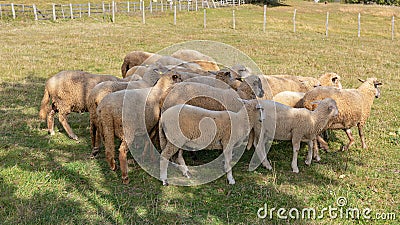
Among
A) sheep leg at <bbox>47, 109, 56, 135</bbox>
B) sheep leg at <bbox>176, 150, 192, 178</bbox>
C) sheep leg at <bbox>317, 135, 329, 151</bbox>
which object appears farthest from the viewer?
sheep leg at <bbox>47, 109, 56, 135</bbox>

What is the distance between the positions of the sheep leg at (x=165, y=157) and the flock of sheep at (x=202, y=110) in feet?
0.04

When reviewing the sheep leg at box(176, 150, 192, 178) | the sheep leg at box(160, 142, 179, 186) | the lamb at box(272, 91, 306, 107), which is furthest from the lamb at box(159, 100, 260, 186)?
the lamb at box(272, 91, 306, 107)

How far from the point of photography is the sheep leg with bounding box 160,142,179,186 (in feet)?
17.4

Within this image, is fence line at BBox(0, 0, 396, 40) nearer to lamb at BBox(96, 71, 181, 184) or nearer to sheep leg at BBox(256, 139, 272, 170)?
sheep leg at BBox(256, 139, 272, 170)

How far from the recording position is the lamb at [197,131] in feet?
17.0

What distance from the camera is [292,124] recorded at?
593cm

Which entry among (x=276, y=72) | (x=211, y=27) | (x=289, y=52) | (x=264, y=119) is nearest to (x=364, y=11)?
(x=211, y=27)

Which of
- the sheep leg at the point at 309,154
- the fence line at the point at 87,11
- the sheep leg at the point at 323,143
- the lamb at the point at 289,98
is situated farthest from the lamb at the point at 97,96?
the fence line at the point at 87,11

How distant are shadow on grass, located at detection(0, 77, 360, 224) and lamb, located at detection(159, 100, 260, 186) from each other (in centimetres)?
37

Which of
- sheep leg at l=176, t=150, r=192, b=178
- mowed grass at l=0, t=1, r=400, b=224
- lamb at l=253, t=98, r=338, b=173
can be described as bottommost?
mowed grass at l=0, t=1, r=400, b=224

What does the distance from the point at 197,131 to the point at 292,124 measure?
154cm

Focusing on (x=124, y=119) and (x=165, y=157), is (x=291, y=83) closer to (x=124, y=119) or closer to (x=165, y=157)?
(x=165, y=157)

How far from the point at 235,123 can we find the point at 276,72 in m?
8.67

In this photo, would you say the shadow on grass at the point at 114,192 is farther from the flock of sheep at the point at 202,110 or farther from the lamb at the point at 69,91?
the lamb at the point at 69,91
